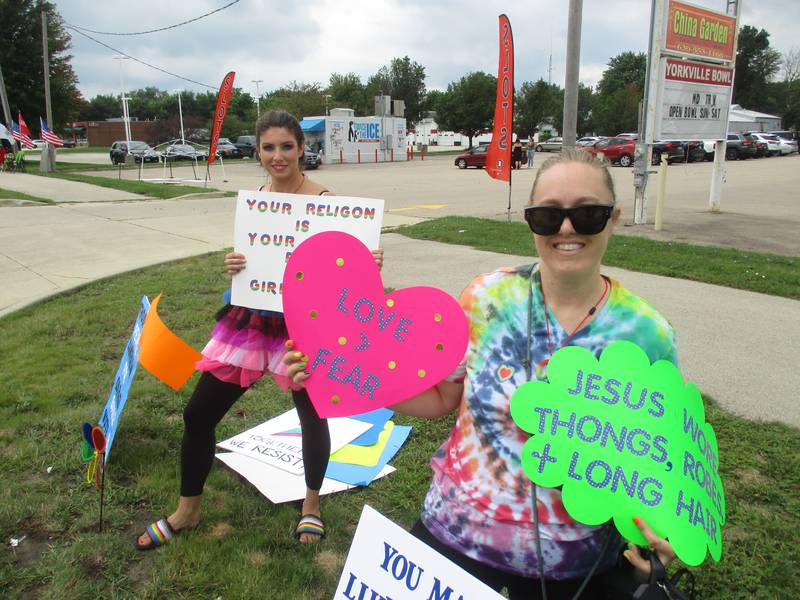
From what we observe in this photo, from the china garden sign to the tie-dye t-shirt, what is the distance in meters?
0.11

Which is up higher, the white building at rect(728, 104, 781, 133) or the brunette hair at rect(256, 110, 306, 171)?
the white building at rect(728, 104, 781, 133)

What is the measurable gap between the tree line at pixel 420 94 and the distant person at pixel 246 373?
4027 centimetres

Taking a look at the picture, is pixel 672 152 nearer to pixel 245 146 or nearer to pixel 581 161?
pixel 245 146

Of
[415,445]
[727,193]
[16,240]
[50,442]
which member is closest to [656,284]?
[415,445]

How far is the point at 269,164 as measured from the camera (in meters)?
2.38

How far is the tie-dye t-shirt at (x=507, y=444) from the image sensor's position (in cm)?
130

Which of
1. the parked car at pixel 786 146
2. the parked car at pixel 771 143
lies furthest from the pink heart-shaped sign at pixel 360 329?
the parked car at pixel 786 146

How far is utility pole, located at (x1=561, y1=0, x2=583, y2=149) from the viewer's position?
8.85 m

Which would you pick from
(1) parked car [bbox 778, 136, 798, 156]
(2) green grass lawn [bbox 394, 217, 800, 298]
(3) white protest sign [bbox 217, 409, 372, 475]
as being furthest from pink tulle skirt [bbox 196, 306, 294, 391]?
(1) parked car [bbox 778, 136, 798, 156]

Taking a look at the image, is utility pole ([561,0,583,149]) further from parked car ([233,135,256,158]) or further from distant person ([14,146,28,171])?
parked car ([233,135,256,158])

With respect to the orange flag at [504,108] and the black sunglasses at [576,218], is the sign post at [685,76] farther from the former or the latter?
the black sunglasses at [576,218]

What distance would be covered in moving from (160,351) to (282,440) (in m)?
0.84

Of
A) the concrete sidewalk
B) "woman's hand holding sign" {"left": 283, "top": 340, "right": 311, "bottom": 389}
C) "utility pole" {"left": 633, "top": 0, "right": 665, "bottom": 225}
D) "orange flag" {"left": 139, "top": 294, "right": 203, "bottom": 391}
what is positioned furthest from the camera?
the concrete sidewalk

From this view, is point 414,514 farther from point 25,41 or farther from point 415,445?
point 25,41
